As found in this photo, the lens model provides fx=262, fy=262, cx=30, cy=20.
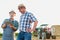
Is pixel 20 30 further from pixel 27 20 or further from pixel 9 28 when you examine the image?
pixel 9 28

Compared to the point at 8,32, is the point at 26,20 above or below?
above

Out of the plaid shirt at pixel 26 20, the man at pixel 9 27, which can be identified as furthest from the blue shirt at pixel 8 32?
the plaid shirt at pixel 26 20

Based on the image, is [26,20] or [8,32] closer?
[26,20]

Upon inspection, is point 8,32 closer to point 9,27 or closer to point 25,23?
point 9,27

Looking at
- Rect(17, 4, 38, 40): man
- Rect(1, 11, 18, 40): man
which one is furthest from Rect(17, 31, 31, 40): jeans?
Rect(1, 11, 18, 40): man

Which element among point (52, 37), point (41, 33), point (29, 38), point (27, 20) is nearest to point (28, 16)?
point (27, 20)

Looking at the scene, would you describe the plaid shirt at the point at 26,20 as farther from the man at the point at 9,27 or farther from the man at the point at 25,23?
the man at the point at 9,27

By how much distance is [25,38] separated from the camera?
568 centimetres

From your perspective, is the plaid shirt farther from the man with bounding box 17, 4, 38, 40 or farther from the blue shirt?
the blue shirt

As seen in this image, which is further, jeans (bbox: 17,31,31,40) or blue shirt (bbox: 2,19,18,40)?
blue shirt (bbox: 2,19,18,40)

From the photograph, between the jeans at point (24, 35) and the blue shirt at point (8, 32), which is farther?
the blue shirt at point (8, 32)

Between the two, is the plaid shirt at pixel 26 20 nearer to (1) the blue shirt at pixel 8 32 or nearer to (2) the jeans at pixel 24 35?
(2) the jeans at pixel 24 35

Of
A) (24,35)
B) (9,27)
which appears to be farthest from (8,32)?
(24,35)

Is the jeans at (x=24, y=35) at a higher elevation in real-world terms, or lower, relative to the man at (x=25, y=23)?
lower
